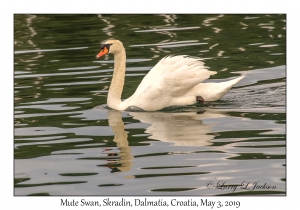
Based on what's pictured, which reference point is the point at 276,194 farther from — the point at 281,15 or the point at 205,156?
the point at 281,15

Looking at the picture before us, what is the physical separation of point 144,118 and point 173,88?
840 mm

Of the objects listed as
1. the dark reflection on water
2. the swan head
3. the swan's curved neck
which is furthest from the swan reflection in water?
the swan head

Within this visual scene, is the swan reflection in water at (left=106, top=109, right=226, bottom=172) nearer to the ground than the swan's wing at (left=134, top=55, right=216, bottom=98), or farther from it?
nearer to the ground

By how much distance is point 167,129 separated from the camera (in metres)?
12.6

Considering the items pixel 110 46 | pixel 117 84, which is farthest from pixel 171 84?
pixel 110 46

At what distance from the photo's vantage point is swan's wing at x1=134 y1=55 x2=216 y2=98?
14.0 meters

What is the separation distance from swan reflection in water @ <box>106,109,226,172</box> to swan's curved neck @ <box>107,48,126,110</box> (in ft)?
0.50

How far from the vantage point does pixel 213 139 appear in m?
11.8

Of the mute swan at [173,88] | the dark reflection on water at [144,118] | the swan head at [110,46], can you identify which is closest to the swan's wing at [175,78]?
the mute swan at [173,88]

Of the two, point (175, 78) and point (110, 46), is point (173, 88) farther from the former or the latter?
point (110, 46)

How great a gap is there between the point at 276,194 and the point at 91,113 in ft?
16.2

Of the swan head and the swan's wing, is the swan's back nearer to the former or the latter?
the swan's wing

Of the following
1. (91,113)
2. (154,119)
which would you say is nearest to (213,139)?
(154,119)

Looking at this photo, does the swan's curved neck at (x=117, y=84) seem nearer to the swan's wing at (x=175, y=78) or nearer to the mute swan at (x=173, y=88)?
the mute swan at (x=173, y=88)
